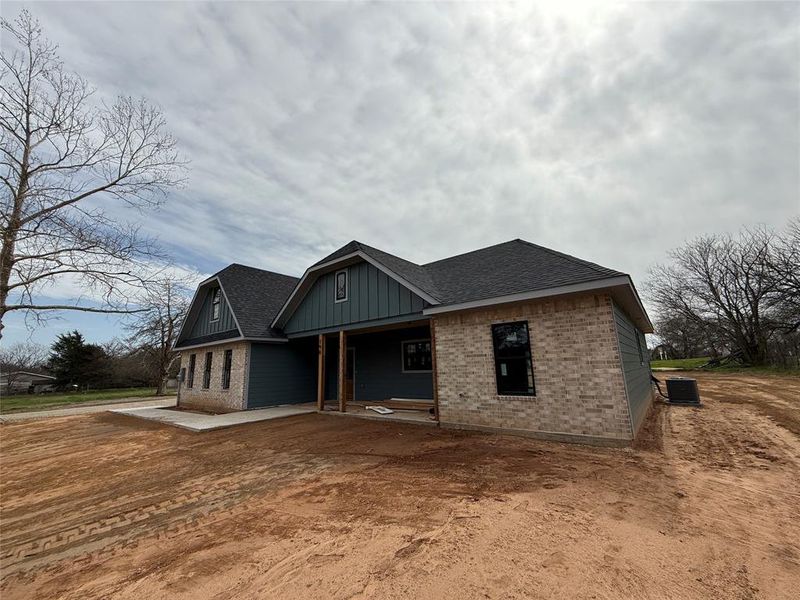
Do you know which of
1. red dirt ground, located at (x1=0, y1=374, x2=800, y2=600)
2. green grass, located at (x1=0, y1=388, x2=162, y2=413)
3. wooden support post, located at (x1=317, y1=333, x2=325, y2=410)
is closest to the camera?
red dirt ground, located at (x1=0, y1=374, x2=800, y2=600)

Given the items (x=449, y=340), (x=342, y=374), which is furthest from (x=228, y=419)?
(x=449, y=340)

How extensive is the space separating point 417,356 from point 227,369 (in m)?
8.54

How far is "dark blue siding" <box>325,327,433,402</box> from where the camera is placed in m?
12.1

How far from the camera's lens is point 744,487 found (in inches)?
161

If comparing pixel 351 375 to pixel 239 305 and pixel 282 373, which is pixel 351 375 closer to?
pixel 282 373

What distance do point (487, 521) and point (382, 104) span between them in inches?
383

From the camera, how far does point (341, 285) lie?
37.9 ft

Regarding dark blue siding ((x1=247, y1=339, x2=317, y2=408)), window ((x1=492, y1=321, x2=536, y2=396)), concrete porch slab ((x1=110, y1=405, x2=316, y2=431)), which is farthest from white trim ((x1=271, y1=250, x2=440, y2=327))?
concrete porch slab ((x1=110, y1=405, x2=316, y2=431))

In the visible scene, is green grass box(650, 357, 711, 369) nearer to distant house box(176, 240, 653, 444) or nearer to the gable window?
distant house box(176, 240, 653, 444)

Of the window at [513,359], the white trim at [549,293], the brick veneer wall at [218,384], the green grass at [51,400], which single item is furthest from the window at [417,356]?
the green grass at [51,400]

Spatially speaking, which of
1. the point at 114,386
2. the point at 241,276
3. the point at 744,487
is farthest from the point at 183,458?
the point at 114,386

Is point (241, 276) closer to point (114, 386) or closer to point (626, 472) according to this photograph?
point (626, 472)

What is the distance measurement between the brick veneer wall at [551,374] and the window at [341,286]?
15.2ft

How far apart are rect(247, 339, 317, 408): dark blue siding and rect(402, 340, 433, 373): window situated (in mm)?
4889
